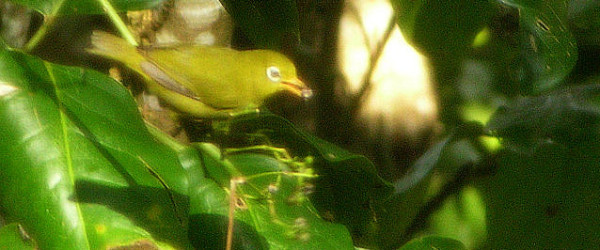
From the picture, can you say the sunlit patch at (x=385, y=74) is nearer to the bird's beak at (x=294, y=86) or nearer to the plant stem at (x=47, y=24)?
the bird's beak at (x=294, y=86)

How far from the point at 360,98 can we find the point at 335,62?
18cm

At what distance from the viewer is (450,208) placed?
7.29ft

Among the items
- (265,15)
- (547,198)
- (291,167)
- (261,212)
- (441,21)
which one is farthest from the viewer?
(547,198)

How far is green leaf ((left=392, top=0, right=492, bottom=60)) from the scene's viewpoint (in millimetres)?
1790

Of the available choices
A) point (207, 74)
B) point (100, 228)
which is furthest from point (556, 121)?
point (100, 228)

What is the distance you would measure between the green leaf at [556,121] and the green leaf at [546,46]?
36 centimetres

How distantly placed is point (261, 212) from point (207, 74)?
88 cm

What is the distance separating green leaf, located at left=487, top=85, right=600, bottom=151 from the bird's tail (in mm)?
941

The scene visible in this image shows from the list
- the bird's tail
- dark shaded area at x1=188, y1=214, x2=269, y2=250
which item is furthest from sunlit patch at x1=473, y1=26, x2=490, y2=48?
dark shaded area at x1=188, y1=214, x2=269, y2=250

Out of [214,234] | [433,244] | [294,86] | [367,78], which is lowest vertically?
[433,244]

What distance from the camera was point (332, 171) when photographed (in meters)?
1.51

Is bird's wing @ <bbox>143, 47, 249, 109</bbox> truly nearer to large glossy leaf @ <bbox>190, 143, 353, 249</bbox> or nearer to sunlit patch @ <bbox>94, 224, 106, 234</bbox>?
large glossy leaf @ <bbox>190, 143, 353, 249</bbox>

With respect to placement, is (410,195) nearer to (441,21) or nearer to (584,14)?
(441,21)

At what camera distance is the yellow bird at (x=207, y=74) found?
1873 mm
